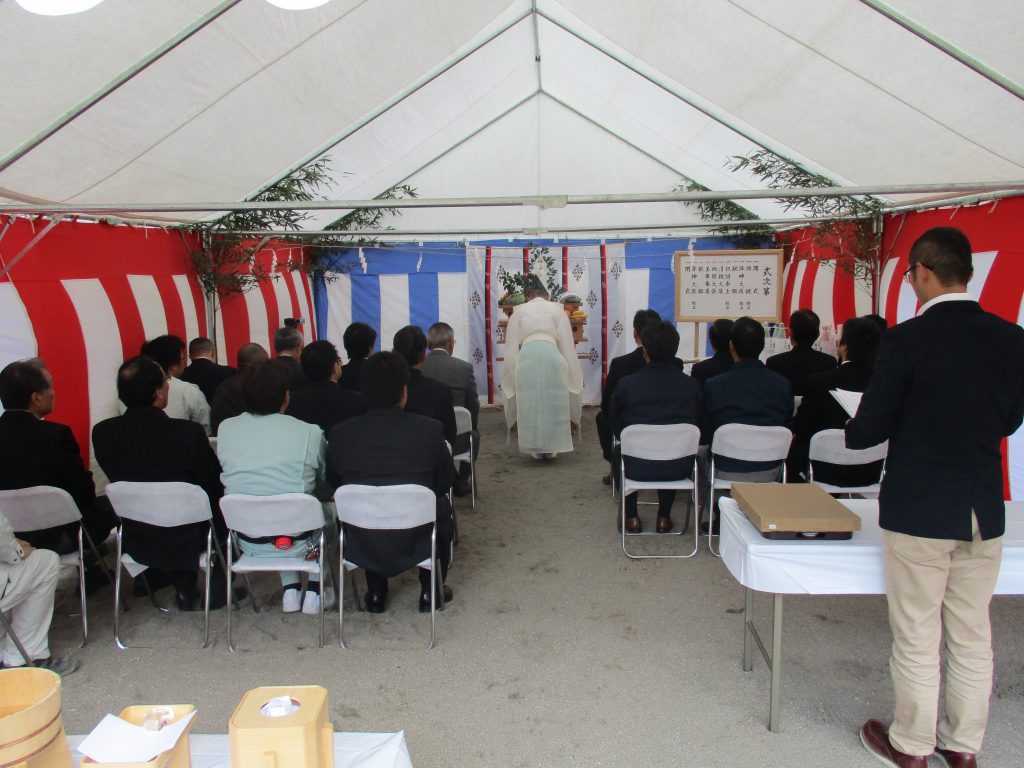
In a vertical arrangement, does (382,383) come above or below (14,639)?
above

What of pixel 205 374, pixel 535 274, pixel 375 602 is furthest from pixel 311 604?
pixel 535 274

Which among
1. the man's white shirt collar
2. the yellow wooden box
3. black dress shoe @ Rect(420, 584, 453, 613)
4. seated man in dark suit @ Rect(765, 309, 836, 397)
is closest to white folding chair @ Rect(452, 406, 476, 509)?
black dress shoe @ Rect(420, 584, 453, 613)

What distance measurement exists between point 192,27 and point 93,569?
2481 millimetres

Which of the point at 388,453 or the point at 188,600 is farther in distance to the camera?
the point at 188,600

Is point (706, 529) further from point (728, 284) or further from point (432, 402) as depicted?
point (728, 284)

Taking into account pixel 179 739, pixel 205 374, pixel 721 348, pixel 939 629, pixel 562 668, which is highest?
pixel 721 348

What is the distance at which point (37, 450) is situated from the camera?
9.27 ft

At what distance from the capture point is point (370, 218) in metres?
7.05

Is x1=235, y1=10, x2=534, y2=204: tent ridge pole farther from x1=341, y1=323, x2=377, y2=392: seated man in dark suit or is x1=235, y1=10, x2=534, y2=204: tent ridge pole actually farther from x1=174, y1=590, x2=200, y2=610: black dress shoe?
x1=174, y1=590, x2=200, y2=610: black dress shoe

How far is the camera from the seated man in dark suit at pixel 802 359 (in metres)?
4.28

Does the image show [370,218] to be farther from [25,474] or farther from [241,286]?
[25,474]

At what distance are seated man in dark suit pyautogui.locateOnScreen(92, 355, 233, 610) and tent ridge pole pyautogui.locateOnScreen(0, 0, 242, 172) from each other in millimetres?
978

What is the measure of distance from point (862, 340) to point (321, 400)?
2.73 meters

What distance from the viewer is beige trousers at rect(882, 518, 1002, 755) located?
188cm
